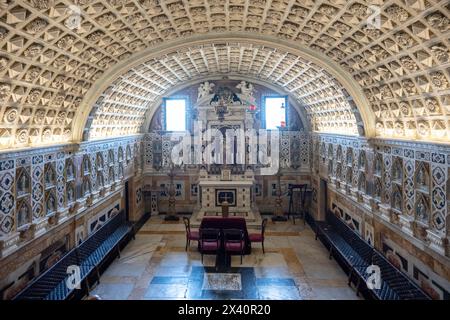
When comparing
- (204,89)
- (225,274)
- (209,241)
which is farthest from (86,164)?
(204,89)

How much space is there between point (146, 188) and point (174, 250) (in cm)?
704

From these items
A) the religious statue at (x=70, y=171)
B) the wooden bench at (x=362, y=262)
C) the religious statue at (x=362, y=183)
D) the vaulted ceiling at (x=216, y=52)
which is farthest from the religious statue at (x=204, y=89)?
the religious statue at (x=362, y=183)

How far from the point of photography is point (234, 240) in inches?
538

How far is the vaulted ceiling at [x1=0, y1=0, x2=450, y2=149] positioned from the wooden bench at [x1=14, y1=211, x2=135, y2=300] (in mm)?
3659

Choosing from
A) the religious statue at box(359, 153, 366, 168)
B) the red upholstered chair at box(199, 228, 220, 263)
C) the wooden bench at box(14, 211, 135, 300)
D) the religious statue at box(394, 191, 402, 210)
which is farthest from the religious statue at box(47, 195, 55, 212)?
the religious statue at box(359, 153, 366, 168)

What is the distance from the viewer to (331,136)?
17.7m

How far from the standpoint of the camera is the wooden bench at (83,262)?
9547mm

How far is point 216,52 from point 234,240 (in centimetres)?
752

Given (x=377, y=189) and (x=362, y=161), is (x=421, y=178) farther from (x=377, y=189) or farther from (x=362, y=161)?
(x=362, y=161)

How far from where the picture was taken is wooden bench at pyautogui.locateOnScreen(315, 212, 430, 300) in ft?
31.4

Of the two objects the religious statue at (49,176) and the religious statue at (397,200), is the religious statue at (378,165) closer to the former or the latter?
the religious statue at (397,200)
